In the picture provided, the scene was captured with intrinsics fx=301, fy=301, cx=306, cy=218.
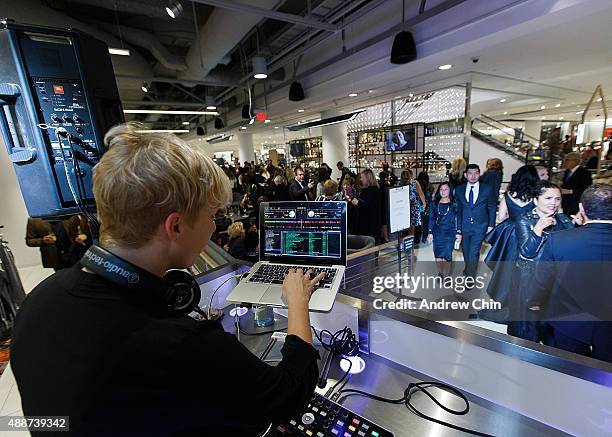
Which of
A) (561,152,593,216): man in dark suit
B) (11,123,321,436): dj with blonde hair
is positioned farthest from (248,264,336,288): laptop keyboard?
(561,152,593,216): man in dark suit

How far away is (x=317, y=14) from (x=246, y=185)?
483 cm

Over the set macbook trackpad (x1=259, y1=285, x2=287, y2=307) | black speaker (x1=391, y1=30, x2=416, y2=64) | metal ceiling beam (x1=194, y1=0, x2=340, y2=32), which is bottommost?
macbook trackpad (x1=259, y1=285, x2=287, y2=307)

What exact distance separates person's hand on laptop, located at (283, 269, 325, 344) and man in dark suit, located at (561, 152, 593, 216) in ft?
17.0

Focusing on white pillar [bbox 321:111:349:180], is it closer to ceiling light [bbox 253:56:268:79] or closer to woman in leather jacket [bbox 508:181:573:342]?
ceiling light [bbox 253:56:268:79]

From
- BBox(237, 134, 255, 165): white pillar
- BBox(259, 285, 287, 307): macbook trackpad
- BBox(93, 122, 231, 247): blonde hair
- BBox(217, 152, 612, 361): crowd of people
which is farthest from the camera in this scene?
Answer: BBox(237, 134, 255, 165): white pillar

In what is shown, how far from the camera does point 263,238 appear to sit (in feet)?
5.00

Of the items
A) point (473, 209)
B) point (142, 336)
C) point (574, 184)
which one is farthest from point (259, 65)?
point (574, 184)

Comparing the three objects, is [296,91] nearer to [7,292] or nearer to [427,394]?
[7,292]

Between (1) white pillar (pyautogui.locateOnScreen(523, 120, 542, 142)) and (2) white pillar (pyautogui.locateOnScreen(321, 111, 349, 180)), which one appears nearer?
(2) white pillar (pyautogui.locateOnScreen(321, 111, 349, 180))

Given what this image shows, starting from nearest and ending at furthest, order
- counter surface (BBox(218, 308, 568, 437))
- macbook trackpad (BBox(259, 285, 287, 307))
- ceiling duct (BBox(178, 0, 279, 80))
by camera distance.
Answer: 1. counter surface (BBox(218, 308, 568, 437))
2. macbook trackpad (BBox(259, 285, 287, 307))
3. ceiling duct (BBox(178, 0, 279, 80))

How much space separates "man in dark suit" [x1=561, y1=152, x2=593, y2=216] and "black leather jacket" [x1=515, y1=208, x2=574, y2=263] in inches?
110

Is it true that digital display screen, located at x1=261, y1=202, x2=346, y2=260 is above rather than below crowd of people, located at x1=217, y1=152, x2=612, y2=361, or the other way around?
above

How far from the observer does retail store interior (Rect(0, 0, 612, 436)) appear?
93cm

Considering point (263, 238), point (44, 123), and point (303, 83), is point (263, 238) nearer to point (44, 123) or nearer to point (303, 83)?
point (44, 123)
